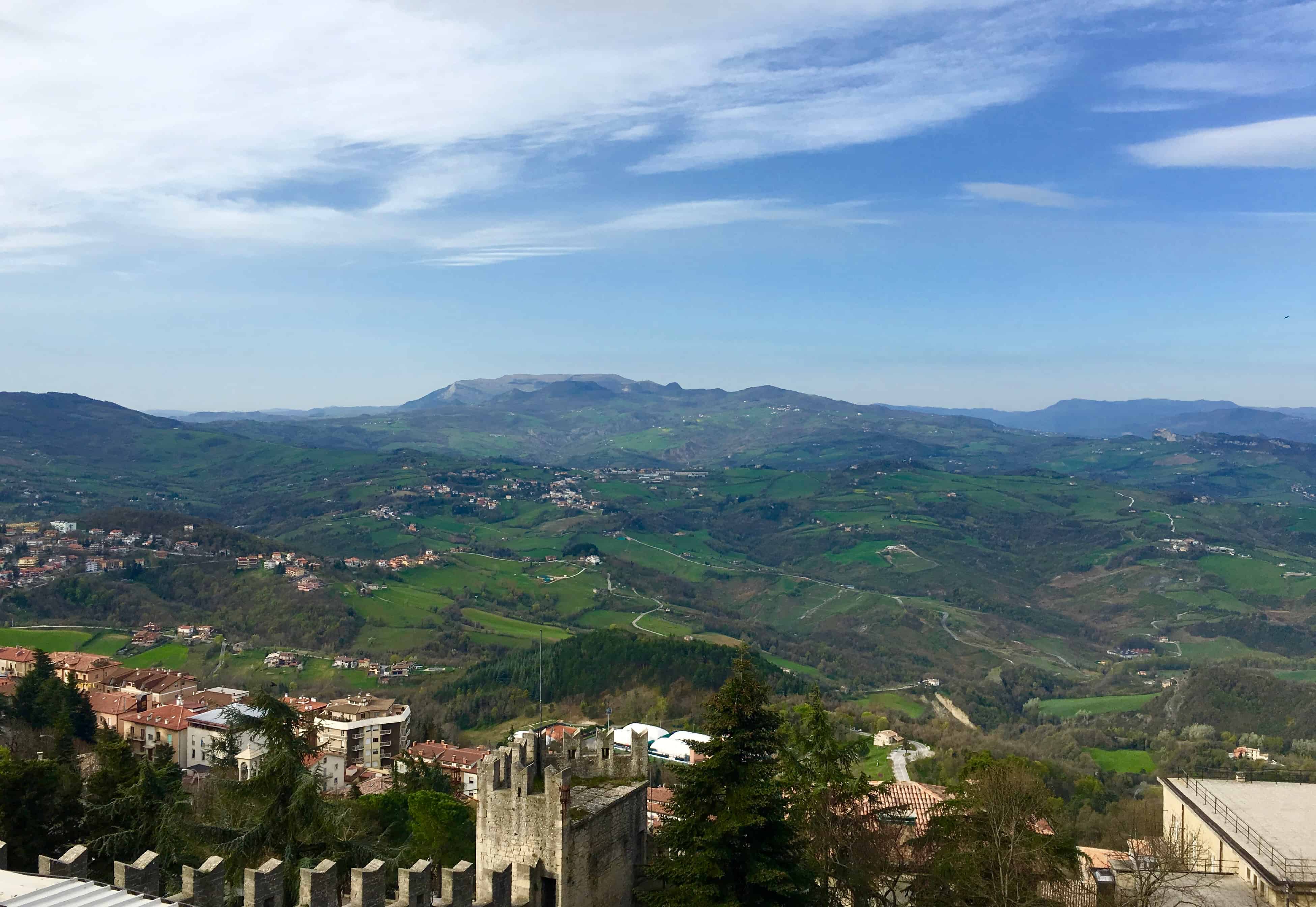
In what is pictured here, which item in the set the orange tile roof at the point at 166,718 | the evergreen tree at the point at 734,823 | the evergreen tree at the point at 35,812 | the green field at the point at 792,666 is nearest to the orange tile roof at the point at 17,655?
the orange tile roof at the point at 166,718

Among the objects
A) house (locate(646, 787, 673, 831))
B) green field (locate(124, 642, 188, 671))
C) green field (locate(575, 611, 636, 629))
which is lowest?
green field (locate(575, 611, 636, 629))

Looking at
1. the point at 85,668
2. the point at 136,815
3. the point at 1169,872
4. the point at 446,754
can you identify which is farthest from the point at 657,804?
the point at 85,668

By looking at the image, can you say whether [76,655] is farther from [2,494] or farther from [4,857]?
[2,494]

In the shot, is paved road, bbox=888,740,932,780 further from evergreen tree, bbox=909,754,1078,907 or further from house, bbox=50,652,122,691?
house, bbox=50,652,122,691

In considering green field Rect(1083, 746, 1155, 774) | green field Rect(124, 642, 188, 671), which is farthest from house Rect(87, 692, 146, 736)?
green field Rect(1083, 746, 1155, 774)

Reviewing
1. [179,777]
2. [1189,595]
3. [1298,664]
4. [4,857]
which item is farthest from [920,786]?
[1189,595]
